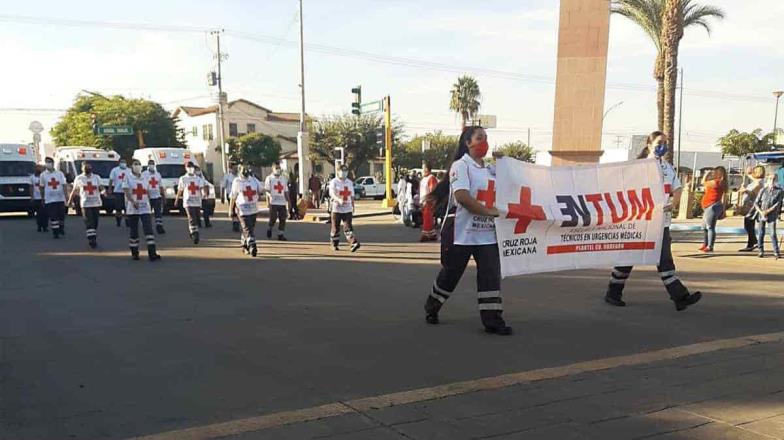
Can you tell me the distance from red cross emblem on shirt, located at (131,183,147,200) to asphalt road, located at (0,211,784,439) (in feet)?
4.25

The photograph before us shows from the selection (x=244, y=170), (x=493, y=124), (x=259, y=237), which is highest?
(x=493, y=124)

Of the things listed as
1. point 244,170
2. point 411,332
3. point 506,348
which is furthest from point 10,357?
point 244,170

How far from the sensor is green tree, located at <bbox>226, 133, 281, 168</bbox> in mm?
58969

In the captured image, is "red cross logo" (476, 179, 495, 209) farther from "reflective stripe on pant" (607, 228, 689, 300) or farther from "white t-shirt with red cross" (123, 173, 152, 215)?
"white t-shirt with red cross" (123, 173, 152, 215)

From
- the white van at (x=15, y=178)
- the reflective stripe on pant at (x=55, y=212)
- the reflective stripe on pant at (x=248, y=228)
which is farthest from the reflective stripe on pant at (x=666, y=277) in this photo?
the white van at (x=15, y=178)

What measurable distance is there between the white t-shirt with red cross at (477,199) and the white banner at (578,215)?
19 centimetres

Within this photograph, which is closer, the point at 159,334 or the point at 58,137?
the point at 159,334

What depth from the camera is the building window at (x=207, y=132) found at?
230 ft

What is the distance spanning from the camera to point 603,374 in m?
5.04

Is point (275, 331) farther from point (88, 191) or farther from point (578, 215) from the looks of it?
point (88, 191)

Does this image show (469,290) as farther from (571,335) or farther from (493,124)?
(493,124)

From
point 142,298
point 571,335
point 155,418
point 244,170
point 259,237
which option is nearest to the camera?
point 155,418

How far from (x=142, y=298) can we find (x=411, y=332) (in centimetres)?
391

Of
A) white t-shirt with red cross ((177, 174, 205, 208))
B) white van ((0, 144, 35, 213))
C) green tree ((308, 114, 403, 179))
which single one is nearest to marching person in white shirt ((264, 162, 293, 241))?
white t-shirt with red cross ((177, 174, 205, 208))
